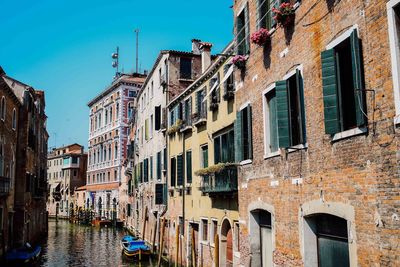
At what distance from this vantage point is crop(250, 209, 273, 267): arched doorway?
9.66 m

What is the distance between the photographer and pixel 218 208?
46.4 feet

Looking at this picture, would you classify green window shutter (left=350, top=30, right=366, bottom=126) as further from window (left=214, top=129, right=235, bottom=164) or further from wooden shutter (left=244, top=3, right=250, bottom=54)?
window (left=214, top=129, right=235, bottom=164)

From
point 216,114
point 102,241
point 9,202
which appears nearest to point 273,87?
point 216,114

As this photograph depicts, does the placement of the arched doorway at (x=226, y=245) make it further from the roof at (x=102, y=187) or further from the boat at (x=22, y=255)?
the roof at (x=102, y=187)

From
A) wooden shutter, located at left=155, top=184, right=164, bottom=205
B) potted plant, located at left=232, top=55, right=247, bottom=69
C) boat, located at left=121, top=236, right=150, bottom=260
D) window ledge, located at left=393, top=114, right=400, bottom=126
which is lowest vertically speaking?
boat, located at left=121, top=236, right=150, bottom=260

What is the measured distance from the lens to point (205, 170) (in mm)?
13977

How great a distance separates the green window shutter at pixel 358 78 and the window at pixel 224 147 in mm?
7155

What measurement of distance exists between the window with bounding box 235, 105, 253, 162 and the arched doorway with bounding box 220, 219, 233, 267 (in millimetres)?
3559

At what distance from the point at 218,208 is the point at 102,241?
21768 millimetres

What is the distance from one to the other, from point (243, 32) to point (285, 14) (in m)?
3.12

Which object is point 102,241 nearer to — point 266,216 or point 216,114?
point 216,114

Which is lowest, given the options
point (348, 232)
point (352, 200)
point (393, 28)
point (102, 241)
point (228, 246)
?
point (102, 241)

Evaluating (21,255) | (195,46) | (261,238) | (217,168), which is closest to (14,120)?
(21,255)

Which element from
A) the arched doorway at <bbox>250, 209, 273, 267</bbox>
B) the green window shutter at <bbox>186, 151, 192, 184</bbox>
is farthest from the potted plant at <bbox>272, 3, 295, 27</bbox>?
the green window shutter at <bbox>186, 151, 192, 184</bbox>
